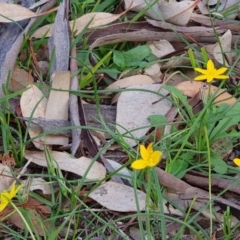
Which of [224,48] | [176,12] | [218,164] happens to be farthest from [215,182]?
[176,12]

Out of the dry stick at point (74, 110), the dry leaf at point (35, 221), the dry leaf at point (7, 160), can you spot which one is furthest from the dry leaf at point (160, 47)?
the dry leaf at point (35, 221)

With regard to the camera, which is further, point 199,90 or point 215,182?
point 199,90

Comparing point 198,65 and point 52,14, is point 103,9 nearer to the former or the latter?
point 52,14

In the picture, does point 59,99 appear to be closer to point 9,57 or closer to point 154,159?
point 9,57

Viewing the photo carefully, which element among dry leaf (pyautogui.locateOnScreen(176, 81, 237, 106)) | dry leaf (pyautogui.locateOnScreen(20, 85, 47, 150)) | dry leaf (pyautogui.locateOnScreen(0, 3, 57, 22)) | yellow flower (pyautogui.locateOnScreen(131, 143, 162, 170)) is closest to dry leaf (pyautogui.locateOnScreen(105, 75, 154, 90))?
dry leaf (pyautogui.locateOnScreen(176, 81, 237, 106))

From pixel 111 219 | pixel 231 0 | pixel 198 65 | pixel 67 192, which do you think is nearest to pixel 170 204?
pixel 111 219

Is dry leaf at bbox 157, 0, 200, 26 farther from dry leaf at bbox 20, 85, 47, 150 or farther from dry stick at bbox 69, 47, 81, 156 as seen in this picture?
dry leaf at bbox 20, 85, 47, 150
